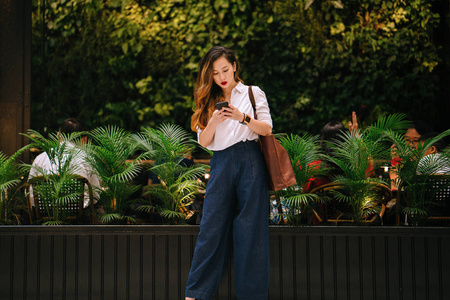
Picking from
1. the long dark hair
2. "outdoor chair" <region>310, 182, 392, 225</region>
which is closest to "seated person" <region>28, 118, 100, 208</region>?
the long dark hair

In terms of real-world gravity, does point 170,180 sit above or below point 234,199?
above

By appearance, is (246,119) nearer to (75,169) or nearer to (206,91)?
(206,91)

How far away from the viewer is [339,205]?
3.02m

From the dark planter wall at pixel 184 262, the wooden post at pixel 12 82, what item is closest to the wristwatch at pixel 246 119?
the dark planter wall at pixel 184 262

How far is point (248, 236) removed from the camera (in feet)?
8.34

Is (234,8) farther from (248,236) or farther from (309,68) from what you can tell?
(248,236)

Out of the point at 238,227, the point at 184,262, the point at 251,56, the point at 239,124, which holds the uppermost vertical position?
the point at 251,56

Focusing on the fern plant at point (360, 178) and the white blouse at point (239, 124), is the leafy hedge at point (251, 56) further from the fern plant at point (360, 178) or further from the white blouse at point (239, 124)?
the white blouse at point (239, 124)

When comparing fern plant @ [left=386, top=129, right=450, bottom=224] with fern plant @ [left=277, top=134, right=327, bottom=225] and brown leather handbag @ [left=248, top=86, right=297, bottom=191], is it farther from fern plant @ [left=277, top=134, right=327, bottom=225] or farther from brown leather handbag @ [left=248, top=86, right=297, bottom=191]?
brown leather handbag @ [left=248, top=86, right=297, bottom=191]

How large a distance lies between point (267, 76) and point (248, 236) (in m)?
4.27

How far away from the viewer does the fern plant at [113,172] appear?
295cm

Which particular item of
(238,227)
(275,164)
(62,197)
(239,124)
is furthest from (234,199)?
(62,197)

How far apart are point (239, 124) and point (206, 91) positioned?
0.95 feet

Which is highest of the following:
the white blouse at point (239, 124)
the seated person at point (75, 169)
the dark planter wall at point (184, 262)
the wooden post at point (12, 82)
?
the wooden post at point (12, 82)
